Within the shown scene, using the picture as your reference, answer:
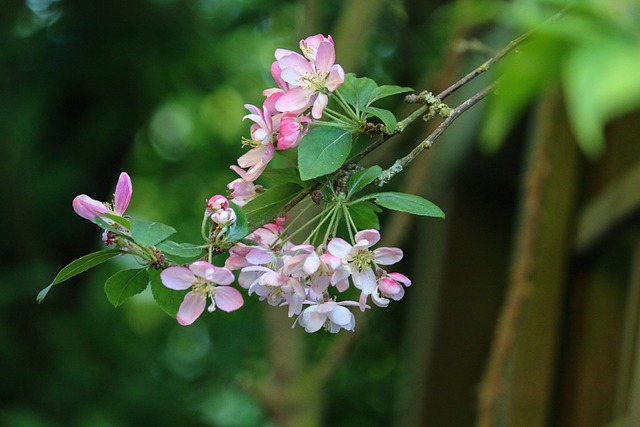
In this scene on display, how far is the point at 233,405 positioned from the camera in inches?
131

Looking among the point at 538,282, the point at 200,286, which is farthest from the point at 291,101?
the point at 538,282

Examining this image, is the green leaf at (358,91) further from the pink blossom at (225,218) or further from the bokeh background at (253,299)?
the bokeh background at (253,299)

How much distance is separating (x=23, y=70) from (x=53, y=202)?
0.39 metres

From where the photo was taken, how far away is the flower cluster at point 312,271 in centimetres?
54

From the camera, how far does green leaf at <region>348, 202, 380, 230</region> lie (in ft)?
1.88

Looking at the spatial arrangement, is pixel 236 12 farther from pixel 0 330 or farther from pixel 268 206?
pixel 268 206

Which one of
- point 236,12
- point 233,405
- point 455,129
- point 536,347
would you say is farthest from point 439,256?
point 233,405

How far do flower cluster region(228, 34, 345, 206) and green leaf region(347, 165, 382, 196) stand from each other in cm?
4

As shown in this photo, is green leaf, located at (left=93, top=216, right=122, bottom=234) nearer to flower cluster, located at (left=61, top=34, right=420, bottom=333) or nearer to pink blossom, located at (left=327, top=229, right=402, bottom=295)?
flower cluster, located at (left=61, top=34, right=420, bottom=333)

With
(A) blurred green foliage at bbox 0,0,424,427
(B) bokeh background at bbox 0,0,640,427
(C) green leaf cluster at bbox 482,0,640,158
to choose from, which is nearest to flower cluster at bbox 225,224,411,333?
(C) green leaf cluster at bbox 482,0,640,158

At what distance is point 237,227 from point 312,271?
1.9 inches

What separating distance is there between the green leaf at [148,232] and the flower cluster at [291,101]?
0.07m

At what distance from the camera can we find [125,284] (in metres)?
0.58

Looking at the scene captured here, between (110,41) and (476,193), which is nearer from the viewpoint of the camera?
(476,193)
